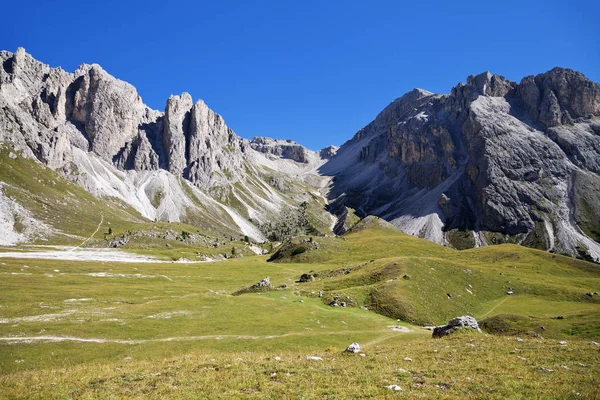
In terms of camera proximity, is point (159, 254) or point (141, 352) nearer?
point (141, 352)

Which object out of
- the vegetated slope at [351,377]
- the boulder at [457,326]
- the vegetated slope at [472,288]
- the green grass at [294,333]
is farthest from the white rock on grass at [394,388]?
the vegetated slope at [472,288]

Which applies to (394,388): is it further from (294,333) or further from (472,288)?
(472,288)

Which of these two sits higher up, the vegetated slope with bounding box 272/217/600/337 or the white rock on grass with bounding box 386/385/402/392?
the vegetated slope with bounding box 272/217/600/337

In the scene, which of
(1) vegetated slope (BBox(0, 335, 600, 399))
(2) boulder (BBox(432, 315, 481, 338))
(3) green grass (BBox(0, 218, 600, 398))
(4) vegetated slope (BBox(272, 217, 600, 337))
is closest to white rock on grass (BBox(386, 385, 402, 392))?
(1) vegetated slope (BBox(0, 335, 600, 399))

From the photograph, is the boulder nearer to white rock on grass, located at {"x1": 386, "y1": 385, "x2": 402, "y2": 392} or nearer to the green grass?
the green grass

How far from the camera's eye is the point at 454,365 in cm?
2391

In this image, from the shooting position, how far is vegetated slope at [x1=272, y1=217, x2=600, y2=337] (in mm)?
58312

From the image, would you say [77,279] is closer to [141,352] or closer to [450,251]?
[141,352]

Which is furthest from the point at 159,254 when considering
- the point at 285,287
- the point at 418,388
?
the point at 418,388

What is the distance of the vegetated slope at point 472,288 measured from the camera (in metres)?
58.3

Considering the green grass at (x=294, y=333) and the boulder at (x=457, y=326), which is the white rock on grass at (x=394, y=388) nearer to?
the green grass at (x=294, y=333)

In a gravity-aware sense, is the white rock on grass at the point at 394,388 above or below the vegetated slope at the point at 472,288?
below

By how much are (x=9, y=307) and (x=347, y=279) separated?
55.2m

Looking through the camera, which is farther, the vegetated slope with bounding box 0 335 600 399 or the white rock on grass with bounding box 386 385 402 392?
the white rock on grass with bounding box 386 385 402 392
